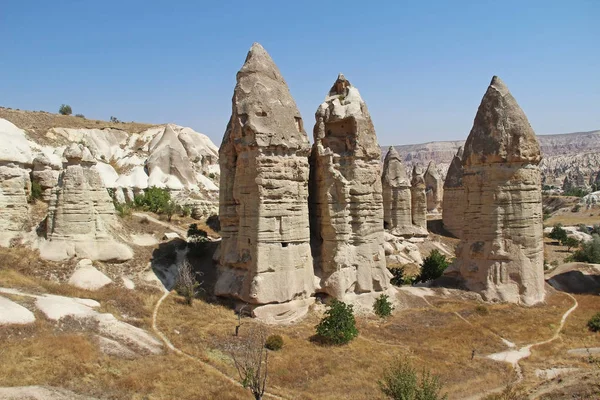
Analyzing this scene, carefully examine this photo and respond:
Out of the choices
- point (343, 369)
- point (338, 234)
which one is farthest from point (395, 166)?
point (343, 369)

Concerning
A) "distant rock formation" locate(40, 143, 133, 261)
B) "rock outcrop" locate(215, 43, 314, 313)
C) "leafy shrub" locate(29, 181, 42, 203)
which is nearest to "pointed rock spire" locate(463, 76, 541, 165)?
"rock outcrop" locate(215, 43, 314, 313)

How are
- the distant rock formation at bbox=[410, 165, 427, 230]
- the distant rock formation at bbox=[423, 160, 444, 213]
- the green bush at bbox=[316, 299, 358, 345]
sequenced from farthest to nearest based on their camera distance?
1. the distant rock formation at bbox=[423, 160, 444, 213]
2. the distant rock formation at bbox=[410, 165, 427, 230]
3. the green bush at bbox=[316, 299, 358, 345]

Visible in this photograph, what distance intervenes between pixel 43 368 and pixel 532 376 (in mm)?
16844

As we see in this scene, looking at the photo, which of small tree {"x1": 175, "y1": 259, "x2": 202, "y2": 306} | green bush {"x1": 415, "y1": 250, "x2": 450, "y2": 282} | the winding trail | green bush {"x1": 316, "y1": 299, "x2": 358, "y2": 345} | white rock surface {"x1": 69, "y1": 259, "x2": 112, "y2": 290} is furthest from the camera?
green bush {"x1": 415, "y1": 250, "x2": 450, "y2": 282}

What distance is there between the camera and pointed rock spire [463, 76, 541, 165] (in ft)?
87.2

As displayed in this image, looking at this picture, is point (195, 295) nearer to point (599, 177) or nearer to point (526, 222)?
point (526, 222)

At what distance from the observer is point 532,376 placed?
18.5 metres

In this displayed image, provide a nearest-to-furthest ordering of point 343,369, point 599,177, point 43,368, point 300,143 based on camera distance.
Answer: point 43,368
point 343,369
point 300,143
point 599,177

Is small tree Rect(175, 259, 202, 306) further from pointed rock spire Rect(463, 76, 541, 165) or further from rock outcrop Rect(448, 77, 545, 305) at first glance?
pointed rock spire Rect(463, 76, 541, 165)

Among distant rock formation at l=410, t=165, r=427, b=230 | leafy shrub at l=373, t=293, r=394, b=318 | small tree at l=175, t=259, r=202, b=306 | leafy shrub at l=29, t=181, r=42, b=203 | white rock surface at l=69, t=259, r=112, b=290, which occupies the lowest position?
leafy shrub at l=373, t=293, r=394, b=318

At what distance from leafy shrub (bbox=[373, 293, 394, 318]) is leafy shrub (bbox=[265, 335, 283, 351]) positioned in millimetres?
7026

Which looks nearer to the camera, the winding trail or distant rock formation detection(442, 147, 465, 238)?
the winding trail

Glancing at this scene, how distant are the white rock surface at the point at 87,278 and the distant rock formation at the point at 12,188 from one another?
4.20 metres

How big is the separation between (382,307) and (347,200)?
221 inches
